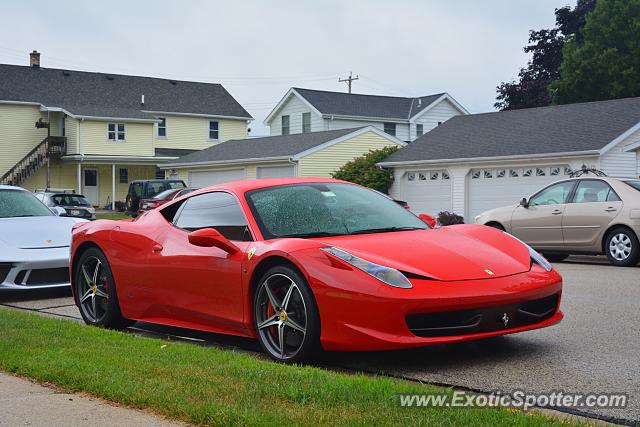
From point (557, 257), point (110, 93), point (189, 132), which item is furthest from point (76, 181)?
point (557, 257)

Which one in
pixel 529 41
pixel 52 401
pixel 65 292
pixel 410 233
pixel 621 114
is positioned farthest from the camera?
pixel 529 41

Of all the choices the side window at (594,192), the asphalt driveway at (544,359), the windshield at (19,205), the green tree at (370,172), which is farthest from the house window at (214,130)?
the asphalt driveway at (544,359)

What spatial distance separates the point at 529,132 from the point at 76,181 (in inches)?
1264

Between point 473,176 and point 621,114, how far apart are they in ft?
17.6

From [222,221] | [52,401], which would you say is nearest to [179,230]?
[222,221]

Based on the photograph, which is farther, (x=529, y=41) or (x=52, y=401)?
(x=529, y=41)

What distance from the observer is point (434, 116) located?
52.8 metres

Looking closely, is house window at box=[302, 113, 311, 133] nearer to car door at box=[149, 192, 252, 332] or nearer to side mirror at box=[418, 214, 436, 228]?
side mirror at box=[418, 214, 436, 228]

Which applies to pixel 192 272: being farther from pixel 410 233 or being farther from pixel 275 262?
pixel 410 233

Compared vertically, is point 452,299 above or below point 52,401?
above

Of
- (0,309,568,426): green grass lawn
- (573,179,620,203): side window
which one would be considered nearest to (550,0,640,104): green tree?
(573,179,620,203): side window

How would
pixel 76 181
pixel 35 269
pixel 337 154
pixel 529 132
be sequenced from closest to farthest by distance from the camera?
pixel 35 269 → pixel 529 132 → pixel 337 154 → pixel 76 181

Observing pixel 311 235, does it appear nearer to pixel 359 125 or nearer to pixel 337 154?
pixel 337 154

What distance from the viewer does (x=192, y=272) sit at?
6961mm
